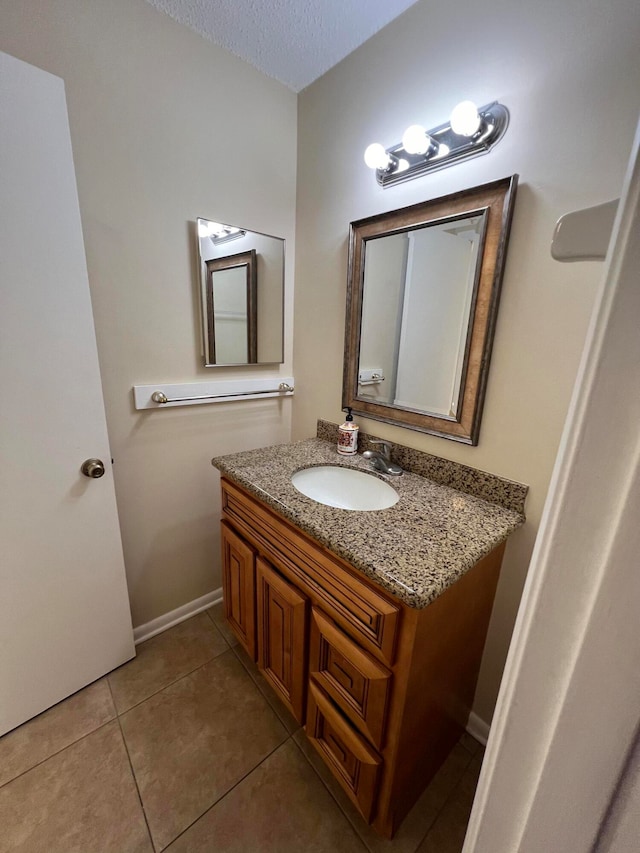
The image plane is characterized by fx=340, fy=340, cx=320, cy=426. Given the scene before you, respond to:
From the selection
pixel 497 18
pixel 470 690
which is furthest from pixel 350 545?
pixel 497 18

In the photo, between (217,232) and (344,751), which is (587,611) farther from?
(217,232)

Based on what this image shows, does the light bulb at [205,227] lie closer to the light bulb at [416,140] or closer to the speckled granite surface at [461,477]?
the light bulb at [416,140]

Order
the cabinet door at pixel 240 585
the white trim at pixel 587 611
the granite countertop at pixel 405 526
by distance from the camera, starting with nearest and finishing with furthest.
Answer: the white trim at pixel 587 611 < the granite countertop at pixel 405 526 < the cabinet door at pixel 240 585

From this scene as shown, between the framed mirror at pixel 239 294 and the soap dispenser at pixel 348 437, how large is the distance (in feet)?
1.71

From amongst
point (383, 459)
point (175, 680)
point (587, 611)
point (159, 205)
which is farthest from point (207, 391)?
point (587, 611)

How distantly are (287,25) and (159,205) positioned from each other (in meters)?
0.74

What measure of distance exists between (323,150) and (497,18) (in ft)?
2.28

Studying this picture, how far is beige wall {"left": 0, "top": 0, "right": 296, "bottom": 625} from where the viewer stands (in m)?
1.06

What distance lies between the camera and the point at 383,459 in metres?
1.30

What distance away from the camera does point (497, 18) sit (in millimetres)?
910

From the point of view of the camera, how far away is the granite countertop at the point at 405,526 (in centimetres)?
74

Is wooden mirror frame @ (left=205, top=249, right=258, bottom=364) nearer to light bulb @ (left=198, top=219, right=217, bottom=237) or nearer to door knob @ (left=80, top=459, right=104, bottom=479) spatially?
light bulb @ (left=198, top=219, right=217, bottom=237)

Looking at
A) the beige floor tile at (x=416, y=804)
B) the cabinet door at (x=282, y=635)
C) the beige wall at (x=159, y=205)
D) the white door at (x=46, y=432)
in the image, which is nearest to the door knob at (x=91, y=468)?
the white door at (x=46, y=432)

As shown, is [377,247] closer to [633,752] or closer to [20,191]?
[20,191]
